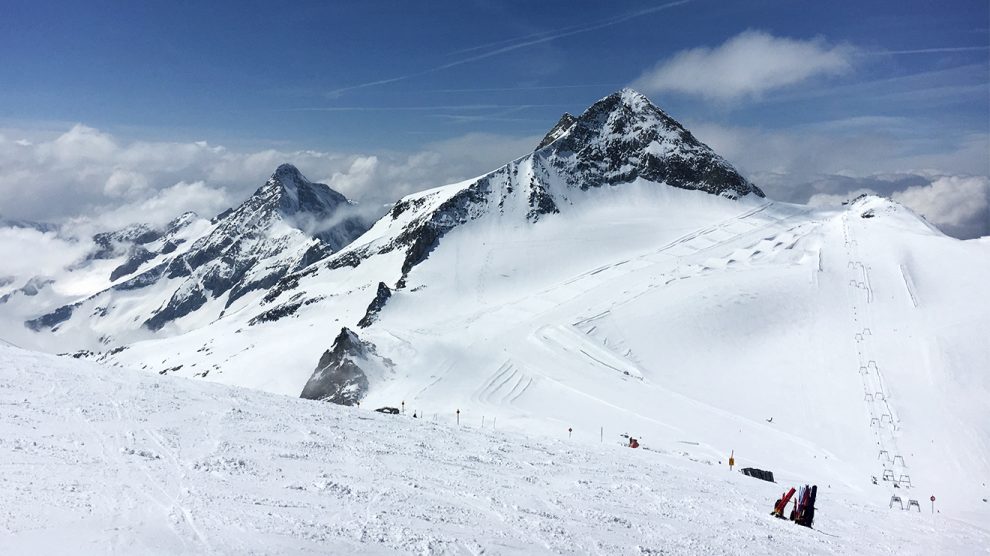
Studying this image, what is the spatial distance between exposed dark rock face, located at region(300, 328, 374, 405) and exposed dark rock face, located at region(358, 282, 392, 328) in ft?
73.6

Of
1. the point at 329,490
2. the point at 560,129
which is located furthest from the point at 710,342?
the point at 560,129

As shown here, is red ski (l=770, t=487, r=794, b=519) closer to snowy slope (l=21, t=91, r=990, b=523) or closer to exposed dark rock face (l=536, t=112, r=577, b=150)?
snowy slope (l=21, t=91, r=990, b=523)

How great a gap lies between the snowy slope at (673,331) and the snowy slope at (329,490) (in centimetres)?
1248

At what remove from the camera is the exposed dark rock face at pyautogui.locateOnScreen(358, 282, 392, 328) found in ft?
277

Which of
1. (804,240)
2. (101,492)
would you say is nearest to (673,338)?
(804,240)

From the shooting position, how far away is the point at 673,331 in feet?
217

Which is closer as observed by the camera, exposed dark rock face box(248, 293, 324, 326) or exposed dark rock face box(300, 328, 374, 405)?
exposed dark rock face box(300, 328, 374, 405)

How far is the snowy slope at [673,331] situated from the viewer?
4366cm

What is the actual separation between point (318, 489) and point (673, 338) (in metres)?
55.9

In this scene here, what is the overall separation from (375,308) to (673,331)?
43.3 meters

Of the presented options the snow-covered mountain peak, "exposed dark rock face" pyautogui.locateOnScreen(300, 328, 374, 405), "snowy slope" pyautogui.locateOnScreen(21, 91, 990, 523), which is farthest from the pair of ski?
the snow-covered mountain peak

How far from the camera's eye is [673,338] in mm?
65000

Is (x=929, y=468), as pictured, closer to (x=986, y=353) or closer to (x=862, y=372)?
(x=862, y=372)

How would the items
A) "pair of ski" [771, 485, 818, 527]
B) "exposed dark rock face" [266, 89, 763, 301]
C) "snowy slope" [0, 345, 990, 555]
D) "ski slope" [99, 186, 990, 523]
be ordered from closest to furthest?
"snowy slope" [0, 345, 990, 555], "pair of ski" [771, 485, 818, 527], "ski slope" [99, 186, 990, 523], "exposed dark rock face" [266, 89, 763, 301]
